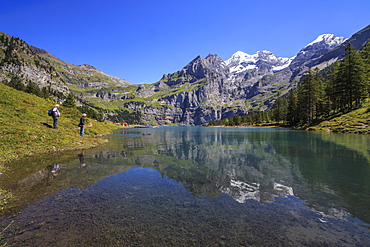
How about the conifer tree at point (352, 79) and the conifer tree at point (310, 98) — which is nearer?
the conifer tree at point (352, 79)

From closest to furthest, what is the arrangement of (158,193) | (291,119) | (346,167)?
(158,193) → (346,167) → (291,119)

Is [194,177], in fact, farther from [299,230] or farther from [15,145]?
[15,145]

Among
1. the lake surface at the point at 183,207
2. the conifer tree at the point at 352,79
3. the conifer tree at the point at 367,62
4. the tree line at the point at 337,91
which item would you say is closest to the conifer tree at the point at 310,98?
the tree line at the point at 337,91

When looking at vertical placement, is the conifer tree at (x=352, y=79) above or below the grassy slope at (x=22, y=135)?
above

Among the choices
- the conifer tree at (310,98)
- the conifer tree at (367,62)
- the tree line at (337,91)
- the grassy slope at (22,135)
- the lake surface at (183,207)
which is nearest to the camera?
the lake surface at (183,207)

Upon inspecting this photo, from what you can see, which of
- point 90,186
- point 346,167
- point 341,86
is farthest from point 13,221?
point 341,86

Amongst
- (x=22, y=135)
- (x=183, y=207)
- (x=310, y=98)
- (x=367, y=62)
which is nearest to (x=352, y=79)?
(x=310, y=98)

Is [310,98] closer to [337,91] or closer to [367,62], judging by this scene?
[337,91]

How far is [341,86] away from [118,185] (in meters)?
94.2

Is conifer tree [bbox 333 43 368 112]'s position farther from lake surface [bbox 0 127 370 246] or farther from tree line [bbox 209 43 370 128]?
lake surface [bbox 0 127 370 246]

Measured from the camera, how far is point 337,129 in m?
58.5

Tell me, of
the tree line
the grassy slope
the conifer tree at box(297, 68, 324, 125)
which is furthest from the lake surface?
the conifer tree at box(297, 68, 324, 125)

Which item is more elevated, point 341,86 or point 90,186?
point 341,86

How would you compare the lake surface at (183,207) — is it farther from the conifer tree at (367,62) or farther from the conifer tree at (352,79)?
the conifer tree at (367,62)
